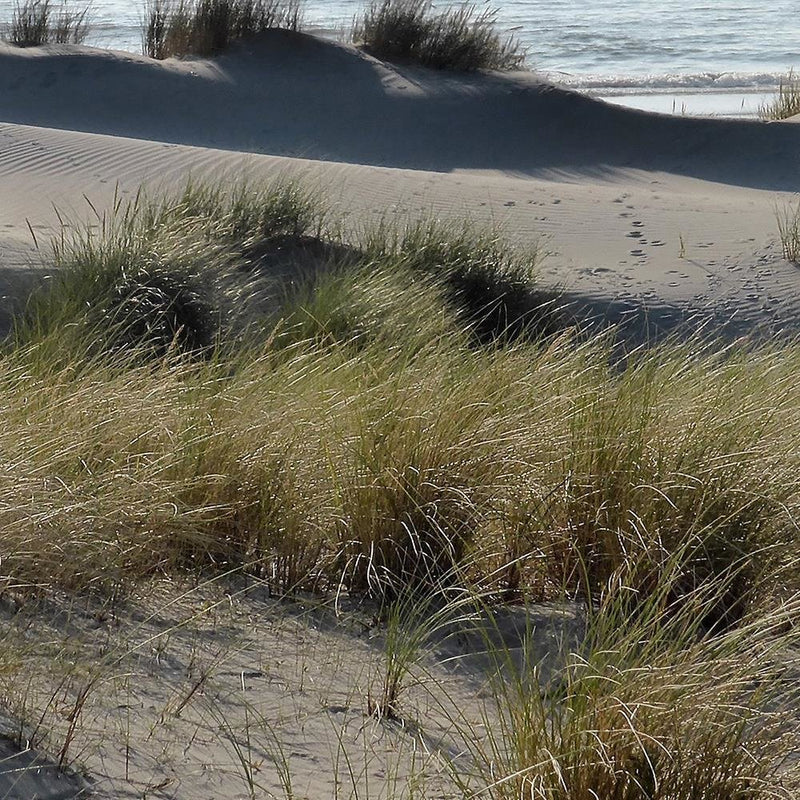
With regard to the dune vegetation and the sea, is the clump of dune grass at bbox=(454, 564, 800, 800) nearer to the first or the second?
the dune vegetation

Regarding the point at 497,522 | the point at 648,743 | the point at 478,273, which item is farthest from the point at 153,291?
the point at 648,743

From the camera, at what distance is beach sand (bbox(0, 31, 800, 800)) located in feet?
7.23

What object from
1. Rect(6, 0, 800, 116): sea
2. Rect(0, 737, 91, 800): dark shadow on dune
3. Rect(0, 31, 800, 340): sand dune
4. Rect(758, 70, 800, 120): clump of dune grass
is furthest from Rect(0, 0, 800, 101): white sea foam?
Rect(0, 737, 91, 800): dark shadow on dune

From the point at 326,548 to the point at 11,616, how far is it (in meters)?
0.85

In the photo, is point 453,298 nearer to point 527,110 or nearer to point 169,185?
point 169,185

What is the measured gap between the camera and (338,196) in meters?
8.98

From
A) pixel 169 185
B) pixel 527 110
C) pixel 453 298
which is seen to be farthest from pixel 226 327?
pixel 527 110

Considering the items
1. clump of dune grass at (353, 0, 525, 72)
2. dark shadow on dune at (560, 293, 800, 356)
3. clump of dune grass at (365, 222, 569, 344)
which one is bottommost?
dark shadow on dune at (560, 293, 800, 356)

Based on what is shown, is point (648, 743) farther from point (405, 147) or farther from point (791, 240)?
point (405, 147)

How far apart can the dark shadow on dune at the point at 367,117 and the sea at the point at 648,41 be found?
3814mm

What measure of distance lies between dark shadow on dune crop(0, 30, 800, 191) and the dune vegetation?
27.1 ft

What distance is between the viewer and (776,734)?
207cm

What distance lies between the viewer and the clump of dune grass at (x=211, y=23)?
43.6 feet

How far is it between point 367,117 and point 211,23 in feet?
7.51
